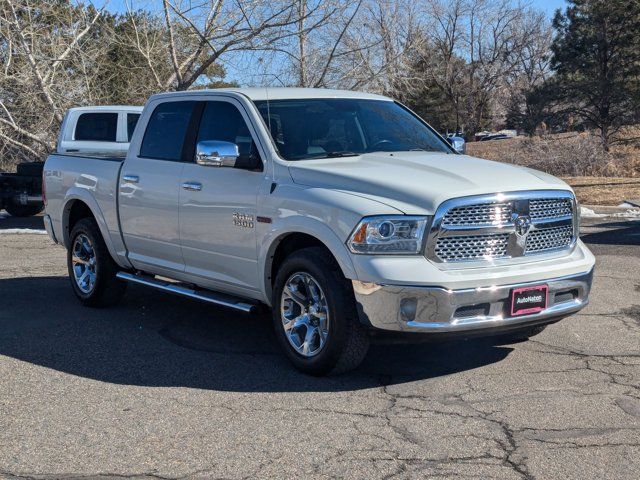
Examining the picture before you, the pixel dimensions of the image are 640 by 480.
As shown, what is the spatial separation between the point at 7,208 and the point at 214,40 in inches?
212

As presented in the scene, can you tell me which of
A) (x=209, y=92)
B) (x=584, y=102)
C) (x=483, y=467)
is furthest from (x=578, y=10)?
(x=483, y=467)

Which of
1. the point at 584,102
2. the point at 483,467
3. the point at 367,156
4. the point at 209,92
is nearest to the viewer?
the point at 483,467

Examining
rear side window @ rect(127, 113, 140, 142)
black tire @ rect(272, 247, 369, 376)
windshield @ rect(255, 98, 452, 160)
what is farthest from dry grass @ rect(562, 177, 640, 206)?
black tire @ rect(272, 247, 369, 376)

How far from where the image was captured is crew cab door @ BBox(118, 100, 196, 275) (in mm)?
7316

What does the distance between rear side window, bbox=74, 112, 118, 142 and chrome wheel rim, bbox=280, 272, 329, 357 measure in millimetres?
9550

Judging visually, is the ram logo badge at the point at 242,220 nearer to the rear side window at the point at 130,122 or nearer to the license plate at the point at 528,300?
the license plate at the point at 528,300

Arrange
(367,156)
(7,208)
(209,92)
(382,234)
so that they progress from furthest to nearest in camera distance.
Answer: (7,208), (209,92), (367,156), (382,234)

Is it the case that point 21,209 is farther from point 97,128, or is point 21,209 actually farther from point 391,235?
point 391,235

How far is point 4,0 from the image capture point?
1834 centimetres

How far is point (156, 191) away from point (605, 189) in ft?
52.2

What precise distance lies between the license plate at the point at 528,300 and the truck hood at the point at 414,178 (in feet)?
2.17

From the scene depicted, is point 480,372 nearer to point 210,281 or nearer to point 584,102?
point 210,281

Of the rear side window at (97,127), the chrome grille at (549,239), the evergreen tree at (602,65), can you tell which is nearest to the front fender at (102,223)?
the chrome grille at (549,239)

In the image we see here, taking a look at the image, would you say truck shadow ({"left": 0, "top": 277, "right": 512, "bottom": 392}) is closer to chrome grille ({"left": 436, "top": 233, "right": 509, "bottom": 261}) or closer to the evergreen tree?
chrome grille ({"left": 436, "top": 233, "right": 509, "bottom": 261})
